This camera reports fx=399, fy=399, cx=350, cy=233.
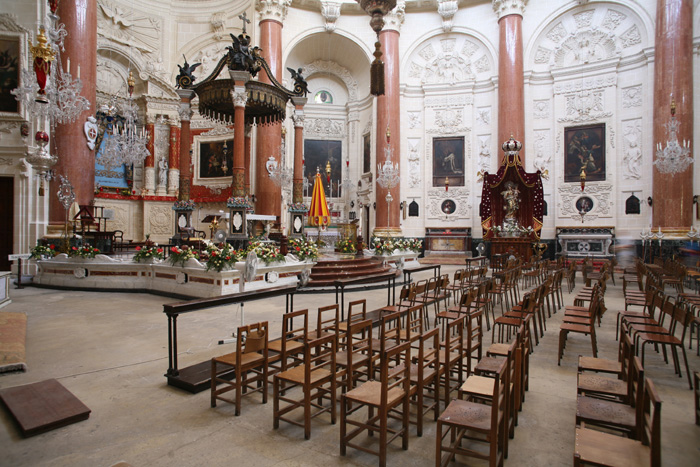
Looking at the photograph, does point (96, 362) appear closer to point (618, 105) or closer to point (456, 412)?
point (456, 412)

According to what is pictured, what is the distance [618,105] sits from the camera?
17562mm

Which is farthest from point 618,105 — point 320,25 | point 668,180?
point 320,25

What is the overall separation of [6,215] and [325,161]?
47.2ft

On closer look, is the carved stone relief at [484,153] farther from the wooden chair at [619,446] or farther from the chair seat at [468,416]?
→ the wooden chair at [619,446]

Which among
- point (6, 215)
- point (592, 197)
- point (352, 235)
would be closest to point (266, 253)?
point (6, 215)

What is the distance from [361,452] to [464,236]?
1739 cm

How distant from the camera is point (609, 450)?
2.34 meters

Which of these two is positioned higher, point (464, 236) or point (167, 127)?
point (167, 127)

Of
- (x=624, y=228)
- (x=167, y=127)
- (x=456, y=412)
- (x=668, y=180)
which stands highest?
(x=167, y=127)

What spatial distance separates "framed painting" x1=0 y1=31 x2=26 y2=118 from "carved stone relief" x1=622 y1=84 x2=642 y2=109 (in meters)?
22.7

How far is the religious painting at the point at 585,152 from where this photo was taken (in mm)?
17812

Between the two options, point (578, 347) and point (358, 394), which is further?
point (578, 347)

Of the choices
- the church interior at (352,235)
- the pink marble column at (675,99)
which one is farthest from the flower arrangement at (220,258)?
the pink marble column at (675,99)

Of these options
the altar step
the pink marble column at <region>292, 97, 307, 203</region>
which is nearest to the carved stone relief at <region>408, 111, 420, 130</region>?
the pink marble column at <region>292, 97, 307, 203</region>
